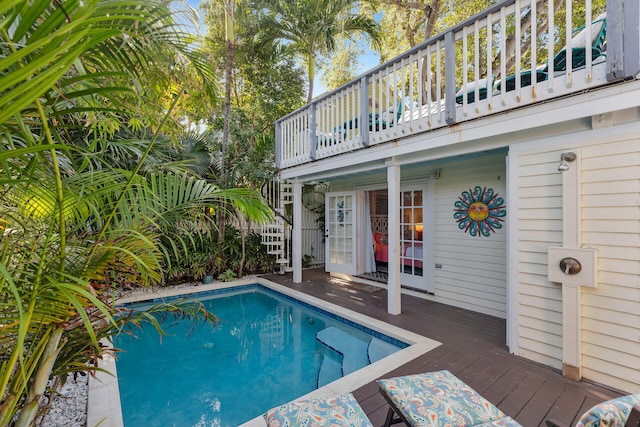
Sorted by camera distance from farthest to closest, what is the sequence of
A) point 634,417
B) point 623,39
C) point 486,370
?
point 486,370 < point 623,39 < point 634,417

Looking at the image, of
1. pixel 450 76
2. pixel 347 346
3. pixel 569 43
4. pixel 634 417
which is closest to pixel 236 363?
pixel 347 346

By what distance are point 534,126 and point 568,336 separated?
6.45ft

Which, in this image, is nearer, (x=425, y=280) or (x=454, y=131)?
(x=454, y=131)

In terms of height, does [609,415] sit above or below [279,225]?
below

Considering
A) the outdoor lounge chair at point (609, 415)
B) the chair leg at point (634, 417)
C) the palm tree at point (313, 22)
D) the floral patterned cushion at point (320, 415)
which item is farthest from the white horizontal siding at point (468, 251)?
the palm tree at point (313, 22)

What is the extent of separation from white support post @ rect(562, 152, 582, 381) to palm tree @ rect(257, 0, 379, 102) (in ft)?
20.7

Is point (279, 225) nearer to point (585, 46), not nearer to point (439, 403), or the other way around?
point (439, 403)

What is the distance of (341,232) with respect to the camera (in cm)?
704

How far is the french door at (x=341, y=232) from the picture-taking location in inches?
266

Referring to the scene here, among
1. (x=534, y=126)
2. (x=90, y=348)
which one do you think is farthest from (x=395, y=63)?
(x=90, y=348)

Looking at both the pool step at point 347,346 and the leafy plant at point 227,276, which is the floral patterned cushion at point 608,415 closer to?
the pool step at point 347,346

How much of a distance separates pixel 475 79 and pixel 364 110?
1544mm

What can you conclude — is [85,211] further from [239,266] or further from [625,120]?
[239,266]

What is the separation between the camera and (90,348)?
157 centimetres
